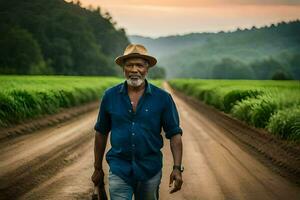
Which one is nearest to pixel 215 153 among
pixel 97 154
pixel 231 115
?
pixel 97 154

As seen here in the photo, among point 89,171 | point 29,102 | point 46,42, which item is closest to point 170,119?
point 89,171

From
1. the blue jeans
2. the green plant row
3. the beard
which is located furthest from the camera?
the green plant row

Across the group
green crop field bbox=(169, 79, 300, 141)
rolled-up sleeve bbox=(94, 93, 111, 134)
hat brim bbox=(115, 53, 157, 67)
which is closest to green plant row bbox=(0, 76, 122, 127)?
green crop field bbox=(169, 79, 300, 141)

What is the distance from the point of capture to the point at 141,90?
4359 mm

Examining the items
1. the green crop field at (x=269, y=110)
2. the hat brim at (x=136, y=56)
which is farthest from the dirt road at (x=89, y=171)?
the hat brim at (x=136, y=56)

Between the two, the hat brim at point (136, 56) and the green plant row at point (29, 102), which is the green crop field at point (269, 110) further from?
the hat brim at point (136, 56)

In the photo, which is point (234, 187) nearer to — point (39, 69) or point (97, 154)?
point (97, 154)

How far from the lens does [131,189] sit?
13.8 ft

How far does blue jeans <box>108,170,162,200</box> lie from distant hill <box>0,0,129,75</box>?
68.0m

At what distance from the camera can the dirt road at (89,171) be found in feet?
26.5

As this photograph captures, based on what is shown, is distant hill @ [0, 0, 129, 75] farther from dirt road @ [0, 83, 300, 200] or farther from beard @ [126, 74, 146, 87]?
beard @ [126, 74, 146, 87]

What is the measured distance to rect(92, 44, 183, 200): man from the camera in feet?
13.6

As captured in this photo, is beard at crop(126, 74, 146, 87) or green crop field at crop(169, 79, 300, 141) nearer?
beard at crop(126, 74, 146, 87)

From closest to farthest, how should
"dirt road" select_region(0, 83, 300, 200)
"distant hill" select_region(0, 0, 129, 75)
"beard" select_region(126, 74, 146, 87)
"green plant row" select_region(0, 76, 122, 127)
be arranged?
"beard" select_region(126, 74, 146, 87), "dirt road" select_region(0, 83, 300, 200), "green plant row" select_region(0, 76, 122, 127), "distant hill" select_region(0, 0, 129, 75)
